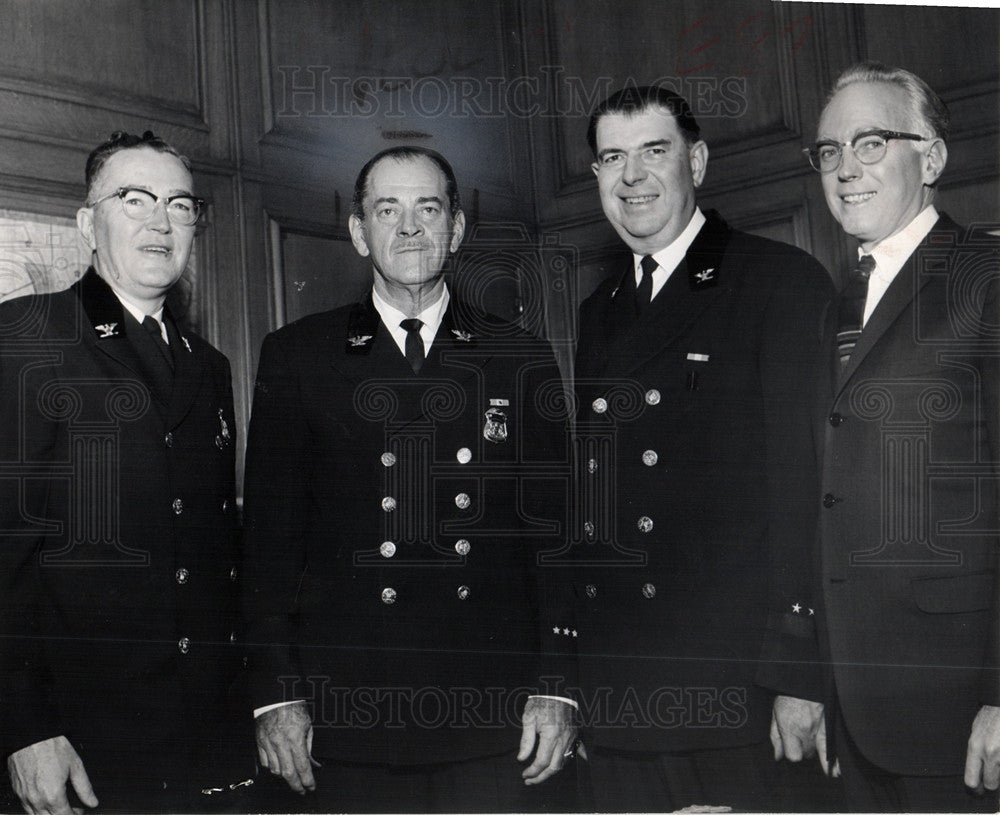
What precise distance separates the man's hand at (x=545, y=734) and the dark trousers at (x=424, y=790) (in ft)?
0.07

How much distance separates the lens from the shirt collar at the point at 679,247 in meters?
1.87

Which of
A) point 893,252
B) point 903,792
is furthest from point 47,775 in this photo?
point 893,252

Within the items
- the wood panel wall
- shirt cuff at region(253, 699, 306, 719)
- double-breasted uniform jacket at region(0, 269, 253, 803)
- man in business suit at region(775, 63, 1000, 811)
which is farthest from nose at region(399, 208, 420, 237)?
shirt cuff at region(253, 699, 306, 719)

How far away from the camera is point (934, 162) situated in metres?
1.87

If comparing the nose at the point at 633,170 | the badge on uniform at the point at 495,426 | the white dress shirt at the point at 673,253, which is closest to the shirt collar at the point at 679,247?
the white dress shirt at the point at 673,253

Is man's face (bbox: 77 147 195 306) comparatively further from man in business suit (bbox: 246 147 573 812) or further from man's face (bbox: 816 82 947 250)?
man's face (bbox: 816 82 947 250)

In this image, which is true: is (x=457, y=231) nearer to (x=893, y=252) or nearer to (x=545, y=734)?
(x=893, y=252)

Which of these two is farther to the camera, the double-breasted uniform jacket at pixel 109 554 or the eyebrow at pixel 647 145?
the eyebrow at pixel 647 145

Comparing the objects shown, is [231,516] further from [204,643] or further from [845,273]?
[845,273]

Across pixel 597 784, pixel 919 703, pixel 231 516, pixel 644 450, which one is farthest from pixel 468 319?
pixel 919 703

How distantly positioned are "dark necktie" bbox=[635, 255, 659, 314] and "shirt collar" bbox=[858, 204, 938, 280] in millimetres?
384

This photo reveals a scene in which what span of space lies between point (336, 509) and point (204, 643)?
0.33 metres

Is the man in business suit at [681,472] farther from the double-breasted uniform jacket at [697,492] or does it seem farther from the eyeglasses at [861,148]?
the eyeglasses at [861,148]

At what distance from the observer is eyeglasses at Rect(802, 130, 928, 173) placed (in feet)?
6.09
